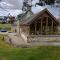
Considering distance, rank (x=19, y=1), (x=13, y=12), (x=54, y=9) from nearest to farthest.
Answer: (x=54, y=9), (x=13, y=12), (x=19, y=1)

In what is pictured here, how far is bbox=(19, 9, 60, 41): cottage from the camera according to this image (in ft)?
71.5

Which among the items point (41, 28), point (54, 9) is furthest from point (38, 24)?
point (54, 9)

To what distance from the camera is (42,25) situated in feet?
74.8

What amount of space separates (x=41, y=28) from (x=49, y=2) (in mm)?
19679

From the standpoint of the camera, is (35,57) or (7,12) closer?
(35,57)

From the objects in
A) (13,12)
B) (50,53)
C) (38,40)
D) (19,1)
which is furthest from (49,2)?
(50,53)

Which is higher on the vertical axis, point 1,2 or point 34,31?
point 1,2

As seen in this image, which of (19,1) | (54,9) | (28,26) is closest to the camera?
(28,26)

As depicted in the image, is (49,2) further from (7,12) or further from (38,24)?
(38,24)

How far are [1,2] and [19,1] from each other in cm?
422

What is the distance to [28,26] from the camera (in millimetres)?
21922

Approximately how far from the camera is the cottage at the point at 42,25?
21.8m

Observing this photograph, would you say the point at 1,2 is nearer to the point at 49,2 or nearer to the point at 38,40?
the point at 49,2

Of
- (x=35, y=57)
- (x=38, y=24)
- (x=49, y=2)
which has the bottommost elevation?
(x=35, y=57)
